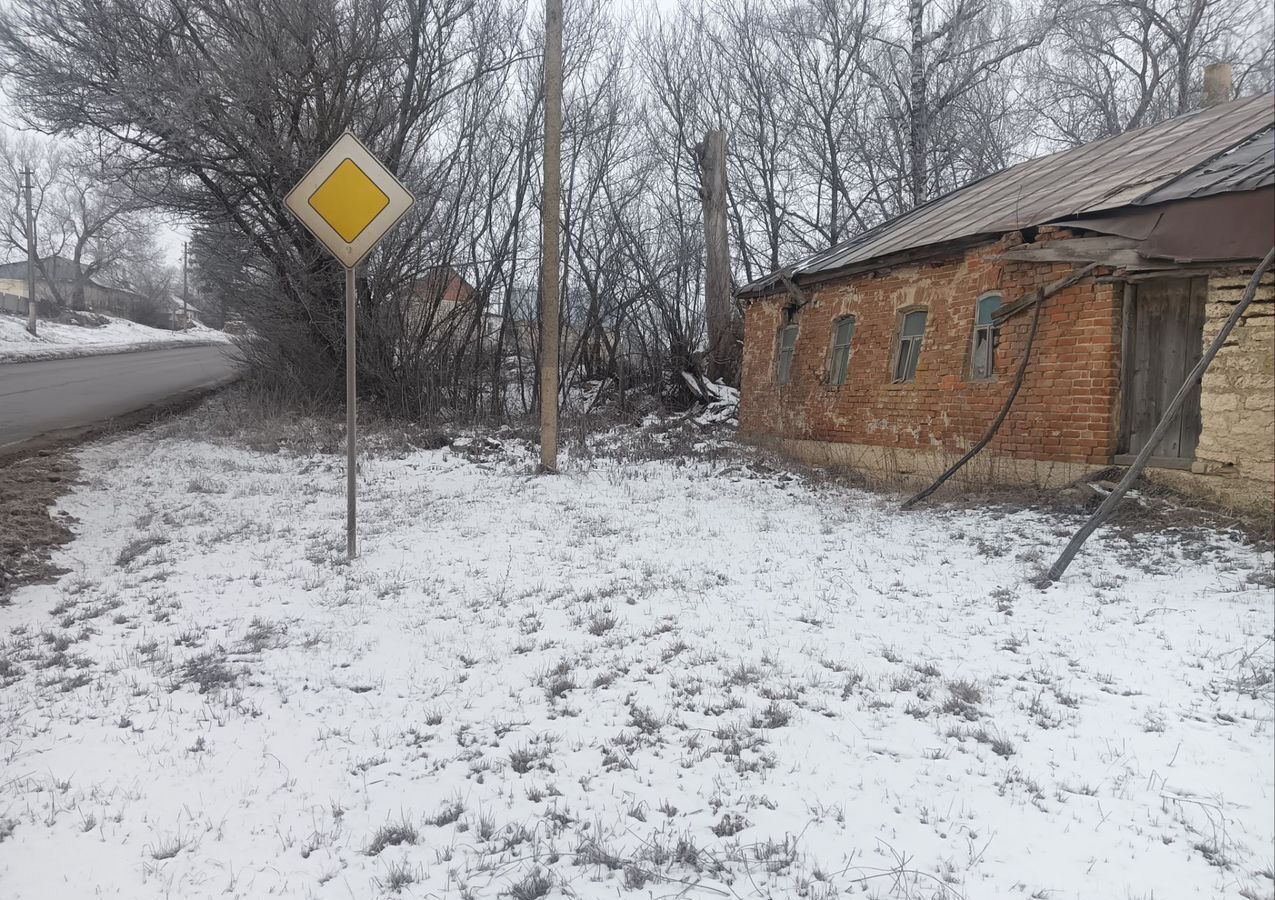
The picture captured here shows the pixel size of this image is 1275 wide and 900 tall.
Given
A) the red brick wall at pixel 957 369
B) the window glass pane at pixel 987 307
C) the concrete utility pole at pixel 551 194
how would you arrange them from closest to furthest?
the red brick wall at pixel 957 369, the window glass pane at pixel 987 307, the concrete utility pole at pixel 551 194

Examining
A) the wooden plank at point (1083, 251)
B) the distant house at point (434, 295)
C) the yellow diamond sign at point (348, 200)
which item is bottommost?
the yellow diamond sign at point (348, 200)

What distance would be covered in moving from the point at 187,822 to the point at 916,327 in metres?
9.81

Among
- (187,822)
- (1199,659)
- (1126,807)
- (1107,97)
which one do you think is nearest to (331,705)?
(187,822)

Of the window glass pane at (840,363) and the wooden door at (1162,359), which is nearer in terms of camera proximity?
the wooden door at (1162,359)

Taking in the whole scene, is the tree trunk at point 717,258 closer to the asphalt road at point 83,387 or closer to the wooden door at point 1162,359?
the wooden door at point 1162,359

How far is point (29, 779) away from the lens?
304 centimetres

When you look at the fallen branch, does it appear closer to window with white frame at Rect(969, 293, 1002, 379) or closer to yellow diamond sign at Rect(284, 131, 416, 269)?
window with white frame at Rect(969, 293, 1002, 379)

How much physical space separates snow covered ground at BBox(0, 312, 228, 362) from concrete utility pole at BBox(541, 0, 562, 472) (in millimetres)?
22031

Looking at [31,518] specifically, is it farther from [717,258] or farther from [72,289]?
[72,289]

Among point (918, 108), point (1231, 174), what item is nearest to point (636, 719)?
point (1231, 174)

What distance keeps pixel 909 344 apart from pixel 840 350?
1.50 metres

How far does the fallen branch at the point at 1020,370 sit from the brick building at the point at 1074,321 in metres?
0.06

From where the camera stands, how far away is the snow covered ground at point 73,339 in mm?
27062

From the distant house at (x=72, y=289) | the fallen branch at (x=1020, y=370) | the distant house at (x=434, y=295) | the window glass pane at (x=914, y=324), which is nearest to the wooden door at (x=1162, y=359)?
the fallen branch at (x=1020, y=370)
